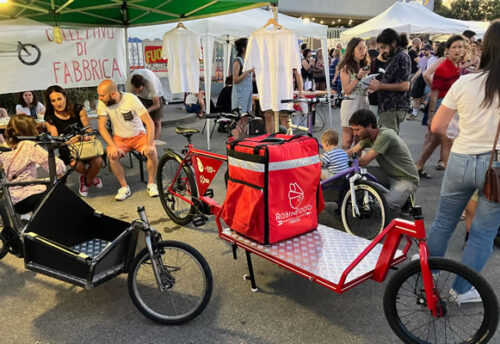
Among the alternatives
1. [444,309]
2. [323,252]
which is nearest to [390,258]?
[444,309]

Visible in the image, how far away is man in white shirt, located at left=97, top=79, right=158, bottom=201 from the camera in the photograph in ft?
16.2

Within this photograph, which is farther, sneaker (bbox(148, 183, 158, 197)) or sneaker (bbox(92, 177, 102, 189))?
sneaker (bbox(92, 177, 102, 189))

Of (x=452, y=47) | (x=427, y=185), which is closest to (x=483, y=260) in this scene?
(x=427, y=185)

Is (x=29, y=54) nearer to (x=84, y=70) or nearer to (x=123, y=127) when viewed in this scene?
(x=84, y=70)

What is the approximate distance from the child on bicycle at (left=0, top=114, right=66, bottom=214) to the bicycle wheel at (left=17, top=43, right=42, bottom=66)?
8.72ft

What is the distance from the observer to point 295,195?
2.79 metres

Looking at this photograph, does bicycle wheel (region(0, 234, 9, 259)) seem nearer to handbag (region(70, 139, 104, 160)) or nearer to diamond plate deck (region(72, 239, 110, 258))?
diamond plate deck (region(72, 239, 110, 258))

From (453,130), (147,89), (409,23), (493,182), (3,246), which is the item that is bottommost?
(3,246)

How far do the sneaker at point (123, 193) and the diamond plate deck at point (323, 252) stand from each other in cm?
247

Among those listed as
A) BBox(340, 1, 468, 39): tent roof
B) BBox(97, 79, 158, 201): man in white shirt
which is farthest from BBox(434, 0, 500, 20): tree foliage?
BBox(97, 79, 158, 201): man in white shirt

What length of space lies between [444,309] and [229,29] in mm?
7015

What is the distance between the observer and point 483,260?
249cm

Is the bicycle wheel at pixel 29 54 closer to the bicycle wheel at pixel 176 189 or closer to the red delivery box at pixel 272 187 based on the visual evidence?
the bicycle wheel at pixel 176 189

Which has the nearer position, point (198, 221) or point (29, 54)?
point (198, 221)
